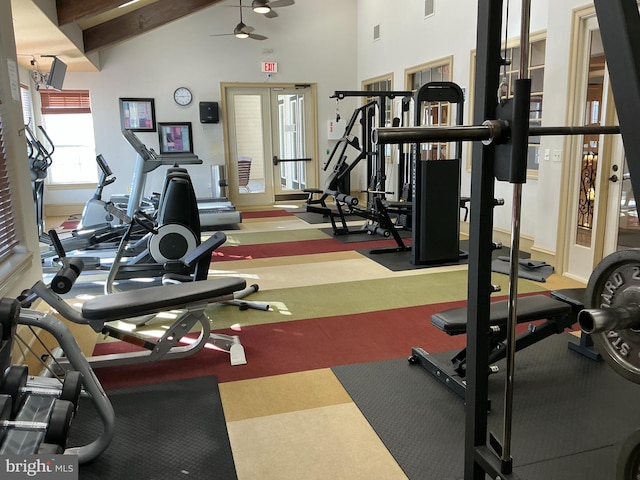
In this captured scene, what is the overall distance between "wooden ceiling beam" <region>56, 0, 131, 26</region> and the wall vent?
4.13 metres

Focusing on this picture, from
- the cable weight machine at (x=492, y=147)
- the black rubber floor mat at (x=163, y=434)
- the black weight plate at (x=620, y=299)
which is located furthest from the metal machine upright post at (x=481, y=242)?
the black rubber floor mat at (x=163, y=434)

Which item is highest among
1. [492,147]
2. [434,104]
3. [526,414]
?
[434,104]

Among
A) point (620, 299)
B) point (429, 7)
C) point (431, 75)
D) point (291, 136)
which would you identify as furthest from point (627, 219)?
point (291, 136)

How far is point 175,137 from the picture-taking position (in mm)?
9445

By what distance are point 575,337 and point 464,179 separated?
3826mm

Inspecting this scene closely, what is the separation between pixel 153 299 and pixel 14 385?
1110mm

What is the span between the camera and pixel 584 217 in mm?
5035

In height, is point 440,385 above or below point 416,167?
below

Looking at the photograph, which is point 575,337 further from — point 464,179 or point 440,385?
point 464,179

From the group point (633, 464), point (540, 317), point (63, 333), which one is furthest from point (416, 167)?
point (633, 464)

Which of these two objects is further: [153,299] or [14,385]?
[153,299]

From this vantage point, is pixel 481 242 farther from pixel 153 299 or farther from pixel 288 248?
pixel 288 248

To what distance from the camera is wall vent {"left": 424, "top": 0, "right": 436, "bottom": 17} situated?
7133 millimetres

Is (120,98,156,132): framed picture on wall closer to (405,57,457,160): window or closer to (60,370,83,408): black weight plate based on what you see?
(405,57,457,160): window
